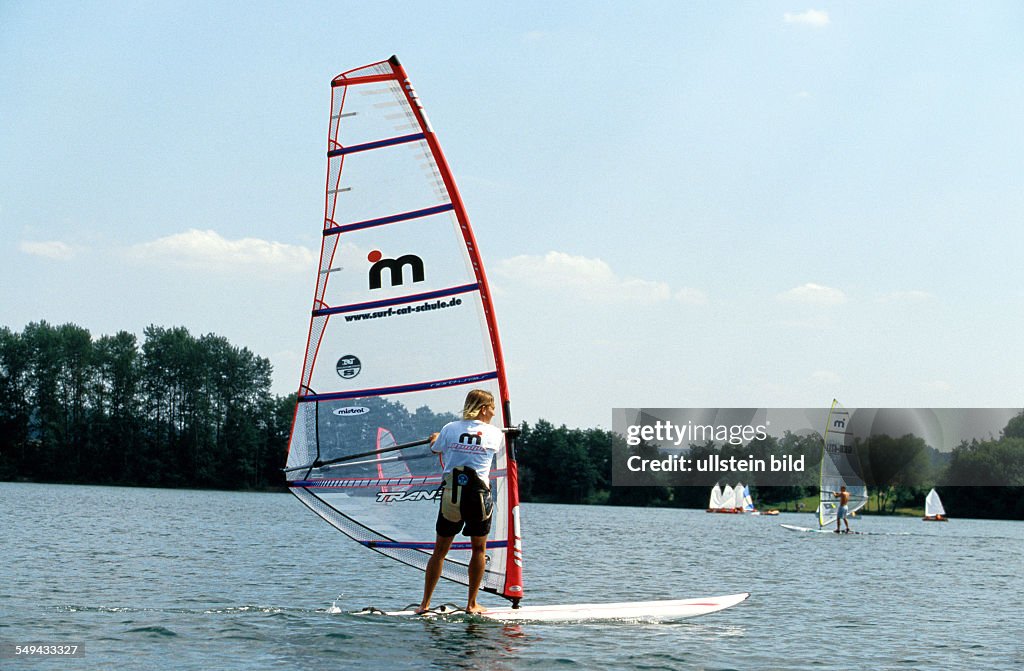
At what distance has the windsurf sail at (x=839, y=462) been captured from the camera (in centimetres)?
4231

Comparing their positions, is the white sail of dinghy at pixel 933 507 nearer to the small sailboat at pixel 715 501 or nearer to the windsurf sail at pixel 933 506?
the windsurf sail at pixel 933 506

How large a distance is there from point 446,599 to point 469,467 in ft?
13.9

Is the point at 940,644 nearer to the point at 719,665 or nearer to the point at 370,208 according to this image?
the point at 719,665

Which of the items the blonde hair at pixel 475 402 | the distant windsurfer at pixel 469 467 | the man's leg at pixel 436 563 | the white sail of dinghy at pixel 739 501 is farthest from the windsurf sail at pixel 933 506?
the blonde hair at pixel 475 402

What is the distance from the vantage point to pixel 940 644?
11312 millimetres

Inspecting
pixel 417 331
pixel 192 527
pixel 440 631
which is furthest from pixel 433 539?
pixel 192 527

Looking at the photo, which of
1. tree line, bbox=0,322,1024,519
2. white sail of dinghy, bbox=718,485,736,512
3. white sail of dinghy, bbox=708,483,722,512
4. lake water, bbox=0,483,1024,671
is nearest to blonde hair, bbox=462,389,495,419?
lake water, bbox=0,483,1024,671

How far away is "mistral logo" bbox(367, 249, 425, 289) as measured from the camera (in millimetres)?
10406

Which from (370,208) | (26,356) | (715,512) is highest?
(26,356)

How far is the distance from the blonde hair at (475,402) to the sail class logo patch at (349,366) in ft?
4.16

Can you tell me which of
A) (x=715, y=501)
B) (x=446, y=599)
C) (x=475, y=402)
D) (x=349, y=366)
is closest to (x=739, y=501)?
(x=715, y=501)

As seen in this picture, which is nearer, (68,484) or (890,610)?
(890,610)

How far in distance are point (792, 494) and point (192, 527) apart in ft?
294

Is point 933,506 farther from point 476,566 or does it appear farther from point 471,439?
point 471,439
